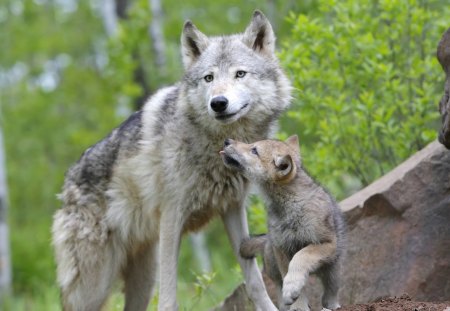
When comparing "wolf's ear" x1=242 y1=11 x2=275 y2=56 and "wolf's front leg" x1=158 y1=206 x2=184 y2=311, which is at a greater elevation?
"wolf's ear" x1=242 y1=11 x2=275 y2=56

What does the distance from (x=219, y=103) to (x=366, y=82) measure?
319cm

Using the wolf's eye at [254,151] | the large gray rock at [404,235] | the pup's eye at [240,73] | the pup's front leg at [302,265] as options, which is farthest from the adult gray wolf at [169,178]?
the pup's front leg at [302,265]

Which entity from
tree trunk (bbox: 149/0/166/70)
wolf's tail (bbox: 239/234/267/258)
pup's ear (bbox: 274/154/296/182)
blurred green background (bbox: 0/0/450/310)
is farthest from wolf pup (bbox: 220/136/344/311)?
tree trunk (bbox: 149/0/166/70)

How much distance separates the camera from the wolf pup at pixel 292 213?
556cm

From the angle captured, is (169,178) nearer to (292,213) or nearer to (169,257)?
(169,257)

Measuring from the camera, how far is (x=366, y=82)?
8.73 meters

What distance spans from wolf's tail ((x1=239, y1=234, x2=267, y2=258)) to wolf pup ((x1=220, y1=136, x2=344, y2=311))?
1.41 feet

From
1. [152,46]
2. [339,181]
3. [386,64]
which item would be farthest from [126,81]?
[386,64]

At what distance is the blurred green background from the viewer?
8.48 metres

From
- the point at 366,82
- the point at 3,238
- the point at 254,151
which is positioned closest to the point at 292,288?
the point at 254,151

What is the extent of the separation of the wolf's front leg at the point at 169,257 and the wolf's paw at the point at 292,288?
159 centimetres

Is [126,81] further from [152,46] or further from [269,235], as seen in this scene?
[269,235]

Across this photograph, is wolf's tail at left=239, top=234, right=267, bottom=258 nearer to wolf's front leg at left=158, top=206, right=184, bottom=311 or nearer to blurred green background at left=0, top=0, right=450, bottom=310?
wolf's front leg at left=158, top=206, right=184, bottom=311

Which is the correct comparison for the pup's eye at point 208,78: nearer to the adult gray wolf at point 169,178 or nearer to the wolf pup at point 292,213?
the adult gray wolf at point 169,178
